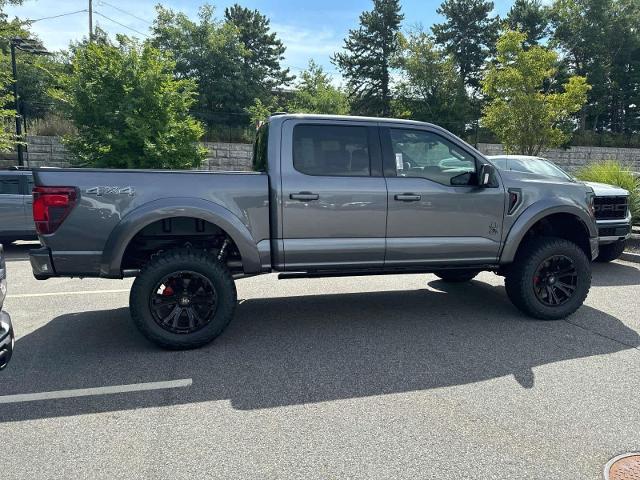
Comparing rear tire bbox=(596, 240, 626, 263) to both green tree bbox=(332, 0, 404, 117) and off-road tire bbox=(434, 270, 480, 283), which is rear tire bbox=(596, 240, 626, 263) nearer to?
off-road tire bbox=(434, 270, 480, 283)

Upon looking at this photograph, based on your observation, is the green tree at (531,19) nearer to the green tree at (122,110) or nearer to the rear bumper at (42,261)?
the green tree at (122,110)

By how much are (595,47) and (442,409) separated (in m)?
42.7

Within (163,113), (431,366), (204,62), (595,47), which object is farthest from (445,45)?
(431,366)

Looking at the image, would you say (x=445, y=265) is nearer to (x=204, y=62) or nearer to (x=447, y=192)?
(x=447, y=192)

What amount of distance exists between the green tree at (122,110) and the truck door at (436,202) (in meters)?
10.7

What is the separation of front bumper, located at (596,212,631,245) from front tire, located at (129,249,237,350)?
6.18 metres

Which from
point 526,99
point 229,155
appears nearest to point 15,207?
point 229,155

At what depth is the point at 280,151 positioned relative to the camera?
4.25 m

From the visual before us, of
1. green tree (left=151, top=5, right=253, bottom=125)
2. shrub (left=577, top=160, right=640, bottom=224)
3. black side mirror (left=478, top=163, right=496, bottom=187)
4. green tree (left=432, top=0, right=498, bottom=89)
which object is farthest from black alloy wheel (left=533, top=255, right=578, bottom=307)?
Result: green tree (left=432, top=0, right=498, bottom=89)

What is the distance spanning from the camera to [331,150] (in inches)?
172

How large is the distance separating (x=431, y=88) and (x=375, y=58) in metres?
7.41

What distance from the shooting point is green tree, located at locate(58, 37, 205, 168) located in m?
13.6

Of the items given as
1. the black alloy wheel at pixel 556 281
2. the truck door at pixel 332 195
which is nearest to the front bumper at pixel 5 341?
the truck door at pixel 332 195

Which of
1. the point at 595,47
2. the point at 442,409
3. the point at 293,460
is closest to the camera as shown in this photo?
the point at 293,460
